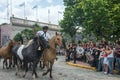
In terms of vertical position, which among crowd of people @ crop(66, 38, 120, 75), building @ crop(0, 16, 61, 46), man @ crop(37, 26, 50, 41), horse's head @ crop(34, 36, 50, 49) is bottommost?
crowd of people @ crop(66, 38, 120, 75)

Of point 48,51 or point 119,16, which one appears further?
point 119,16

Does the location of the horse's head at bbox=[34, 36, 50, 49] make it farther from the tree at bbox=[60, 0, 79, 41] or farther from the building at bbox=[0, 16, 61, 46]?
the building at bbox=[0, 16, 61, 46]

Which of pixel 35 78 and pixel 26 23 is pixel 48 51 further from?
pixel 26 23

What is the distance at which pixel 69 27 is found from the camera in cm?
4116

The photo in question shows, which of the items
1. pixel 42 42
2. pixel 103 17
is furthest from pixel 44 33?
pixel 103 17

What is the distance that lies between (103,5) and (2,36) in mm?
30970

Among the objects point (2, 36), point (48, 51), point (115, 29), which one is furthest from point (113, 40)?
point (2, 36)

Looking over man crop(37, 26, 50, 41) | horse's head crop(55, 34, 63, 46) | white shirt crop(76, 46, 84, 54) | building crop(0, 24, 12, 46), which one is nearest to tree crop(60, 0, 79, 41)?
white shirt crop(76, 46, 84, 54)

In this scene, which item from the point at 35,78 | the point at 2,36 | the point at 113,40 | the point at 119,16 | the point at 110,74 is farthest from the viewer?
the point at 2,36

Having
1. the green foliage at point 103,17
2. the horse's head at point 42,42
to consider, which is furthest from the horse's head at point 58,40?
Answer: the green foliage at point 103,17

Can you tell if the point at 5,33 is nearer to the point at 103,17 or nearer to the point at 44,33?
the point at 103,17

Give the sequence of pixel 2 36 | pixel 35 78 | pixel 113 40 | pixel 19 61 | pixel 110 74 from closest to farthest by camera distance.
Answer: pixel 35 78
pixel 19 61
pixel 110 74
pixel 113 40
pixel 2 36

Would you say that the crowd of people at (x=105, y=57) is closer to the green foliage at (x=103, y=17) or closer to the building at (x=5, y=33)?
the green foliage at (x=103, y=17)

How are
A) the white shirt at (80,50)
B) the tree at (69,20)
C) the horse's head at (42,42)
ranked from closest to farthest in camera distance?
the horse's head at (42,42)
the white shirt at (80,50)
the tree at (69,20)
